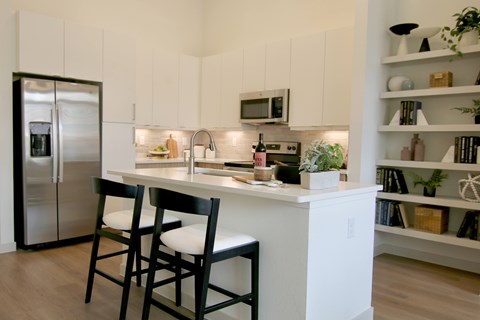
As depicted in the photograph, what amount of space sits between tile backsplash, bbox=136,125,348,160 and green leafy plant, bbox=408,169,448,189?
42.4 inches

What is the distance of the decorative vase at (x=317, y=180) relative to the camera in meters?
2.06

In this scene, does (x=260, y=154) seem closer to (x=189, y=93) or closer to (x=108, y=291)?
(x=108, y=291)

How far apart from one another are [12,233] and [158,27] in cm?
361

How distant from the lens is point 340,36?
13.6ft

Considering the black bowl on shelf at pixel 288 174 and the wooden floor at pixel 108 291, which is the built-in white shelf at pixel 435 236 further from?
the black bowl on shelf at pixel 288 174

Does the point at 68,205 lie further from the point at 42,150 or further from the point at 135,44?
the point at 135,44

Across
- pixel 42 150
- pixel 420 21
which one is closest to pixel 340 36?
pixel 420 21

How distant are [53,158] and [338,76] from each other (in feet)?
10.7

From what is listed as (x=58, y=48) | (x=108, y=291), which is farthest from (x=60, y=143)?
(x=108, y=291)

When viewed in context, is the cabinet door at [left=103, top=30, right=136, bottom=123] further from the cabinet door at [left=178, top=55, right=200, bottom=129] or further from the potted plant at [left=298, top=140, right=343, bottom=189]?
the potted plant at [left=298, top=140, right=343, bottom=189]

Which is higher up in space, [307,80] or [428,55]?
[428,55]

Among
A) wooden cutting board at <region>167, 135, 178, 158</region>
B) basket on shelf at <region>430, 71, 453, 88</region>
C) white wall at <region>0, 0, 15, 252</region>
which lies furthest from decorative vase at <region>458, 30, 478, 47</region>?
white wall at <region>0, 0, 15, 252</region>

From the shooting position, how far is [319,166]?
7.02 feet

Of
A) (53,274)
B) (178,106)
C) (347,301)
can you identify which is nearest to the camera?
(347,301)
